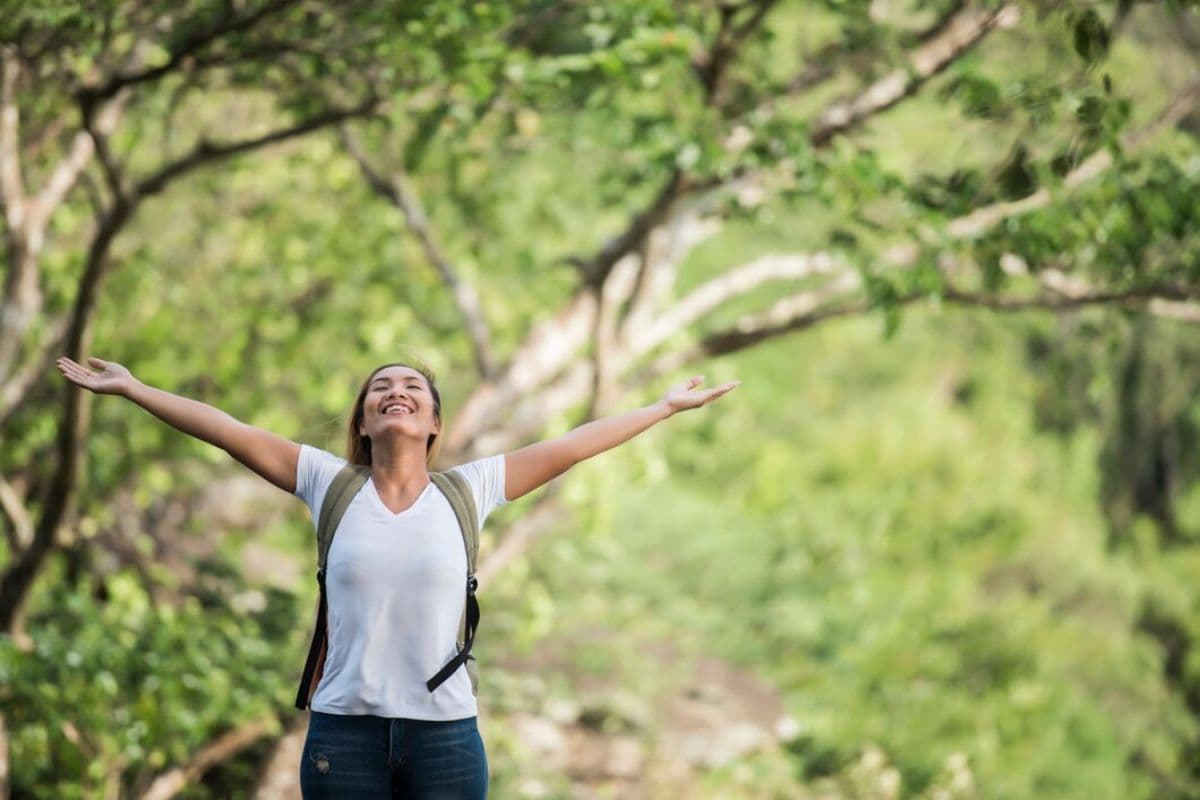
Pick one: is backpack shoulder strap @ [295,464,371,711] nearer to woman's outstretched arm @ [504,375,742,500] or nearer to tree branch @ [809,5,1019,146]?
woman's outstretched arm @ [504,375,742,500]

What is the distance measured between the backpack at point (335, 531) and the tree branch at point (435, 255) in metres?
6.12

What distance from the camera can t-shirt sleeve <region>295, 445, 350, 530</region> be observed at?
3.29m

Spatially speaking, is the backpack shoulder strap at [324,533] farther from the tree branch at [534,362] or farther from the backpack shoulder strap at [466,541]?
the tree branch at [534,362]

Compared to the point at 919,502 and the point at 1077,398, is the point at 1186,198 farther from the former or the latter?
the point at 1077,398

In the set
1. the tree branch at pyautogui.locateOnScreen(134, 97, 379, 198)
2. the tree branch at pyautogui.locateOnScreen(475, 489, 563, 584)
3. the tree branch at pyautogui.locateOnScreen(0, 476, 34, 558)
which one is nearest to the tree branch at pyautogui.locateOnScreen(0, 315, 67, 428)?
the tree branch at pyautogui.locateOnScreen(0, 476, 34, 558)

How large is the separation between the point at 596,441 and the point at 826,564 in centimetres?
1482

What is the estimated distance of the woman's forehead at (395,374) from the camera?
333cm

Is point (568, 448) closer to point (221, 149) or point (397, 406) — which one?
point (397, 406)

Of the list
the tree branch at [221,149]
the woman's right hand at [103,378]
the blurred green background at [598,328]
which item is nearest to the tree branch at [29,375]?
the blurred green background at [598,328]

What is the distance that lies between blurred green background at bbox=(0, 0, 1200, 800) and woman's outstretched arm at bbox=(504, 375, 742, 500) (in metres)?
2.32

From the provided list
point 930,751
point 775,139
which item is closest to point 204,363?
point 775,139

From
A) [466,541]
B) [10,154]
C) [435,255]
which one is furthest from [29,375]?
[466,541]

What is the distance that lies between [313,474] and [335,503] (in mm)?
118

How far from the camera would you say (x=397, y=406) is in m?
3.27
